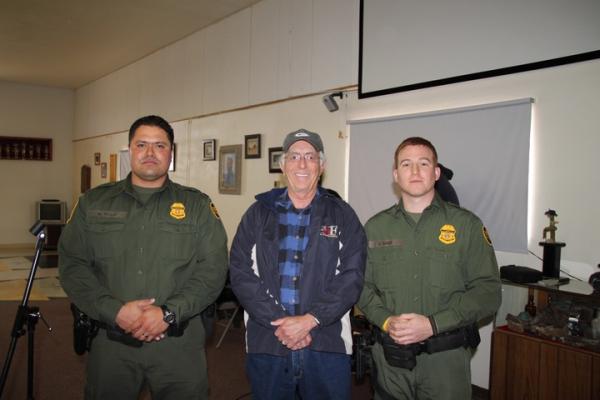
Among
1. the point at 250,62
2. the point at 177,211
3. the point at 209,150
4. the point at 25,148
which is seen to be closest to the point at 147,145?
the point at 177,211

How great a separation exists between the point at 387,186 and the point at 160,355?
9.37 feet

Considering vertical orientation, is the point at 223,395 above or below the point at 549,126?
below

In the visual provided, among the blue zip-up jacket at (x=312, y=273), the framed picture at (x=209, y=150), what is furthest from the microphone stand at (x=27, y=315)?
the framed picture at (x=209, y=150)

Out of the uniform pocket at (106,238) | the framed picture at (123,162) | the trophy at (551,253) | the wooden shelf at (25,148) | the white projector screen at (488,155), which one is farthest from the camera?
the wooden shelf at (25,148)

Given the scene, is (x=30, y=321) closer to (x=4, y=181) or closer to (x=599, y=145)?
(x=599, y=145)

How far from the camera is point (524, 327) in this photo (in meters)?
2.96

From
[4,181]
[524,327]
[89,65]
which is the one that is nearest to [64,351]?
[524,327]

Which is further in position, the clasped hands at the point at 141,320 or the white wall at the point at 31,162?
the white wall at the point at 31,162

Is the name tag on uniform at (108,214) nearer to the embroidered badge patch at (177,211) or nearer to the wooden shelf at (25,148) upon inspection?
the embroidered badge patch at (177,211)

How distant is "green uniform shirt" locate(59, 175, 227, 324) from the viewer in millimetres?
1938

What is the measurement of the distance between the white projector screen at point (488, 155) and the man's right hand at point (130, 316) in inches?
106

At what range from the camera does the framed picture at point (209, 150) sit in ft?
22.3

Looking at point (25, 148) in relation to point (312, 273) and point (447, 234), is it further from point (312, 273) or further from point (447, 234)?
point (447, 234)

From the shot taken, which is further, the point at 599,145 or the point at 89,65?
the point at 89,65
